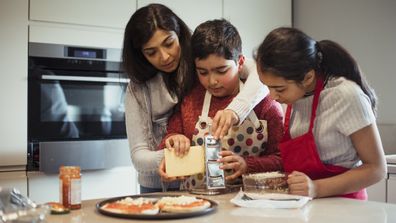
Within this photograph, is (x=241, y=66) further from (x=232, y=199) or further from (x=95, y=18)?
(x=95, y=18)

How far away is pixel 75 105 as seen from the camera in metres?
2.15

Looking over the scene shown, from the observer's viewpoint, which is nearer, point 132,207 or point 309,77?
point 132,207

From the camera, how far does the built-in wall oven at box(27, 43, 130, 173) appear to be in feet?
6.64

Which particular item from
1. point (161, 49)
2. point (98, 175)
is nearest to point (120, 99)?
point (98, 175)

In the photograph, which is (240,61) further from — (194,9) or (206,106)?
(194,9)

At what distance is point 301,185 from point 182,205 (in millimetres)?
296

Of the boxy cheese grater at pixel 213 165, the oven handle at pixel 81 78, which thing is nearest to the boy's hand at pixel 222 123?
the boxy cheese grater at pixel 213 165

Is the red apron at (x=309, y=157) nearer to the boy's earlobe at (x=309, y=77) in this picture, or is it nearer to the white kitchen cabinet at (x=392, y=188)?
the boy's earlobe at (x=309, y=77)

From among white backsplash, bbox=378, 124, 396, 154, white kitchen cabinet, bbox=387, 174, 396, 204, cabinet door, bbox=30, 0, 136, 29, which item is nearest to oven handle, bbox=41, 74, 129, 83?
cabinet door, bbox=30, 0, 136, 29

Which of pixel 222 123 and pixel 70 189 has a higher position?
pixel 222 123

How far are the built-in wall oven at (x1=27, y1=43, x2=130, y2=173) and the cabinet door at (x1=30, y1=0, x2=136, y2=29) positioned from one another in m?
0.12

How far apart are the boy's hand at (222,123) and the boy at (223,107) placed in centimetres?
9

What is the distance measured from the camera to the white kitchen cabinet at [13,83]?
1944mm

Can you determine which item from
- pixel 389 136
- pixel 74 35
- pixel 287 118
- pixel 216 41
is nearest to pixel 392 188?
pixel 389 136
